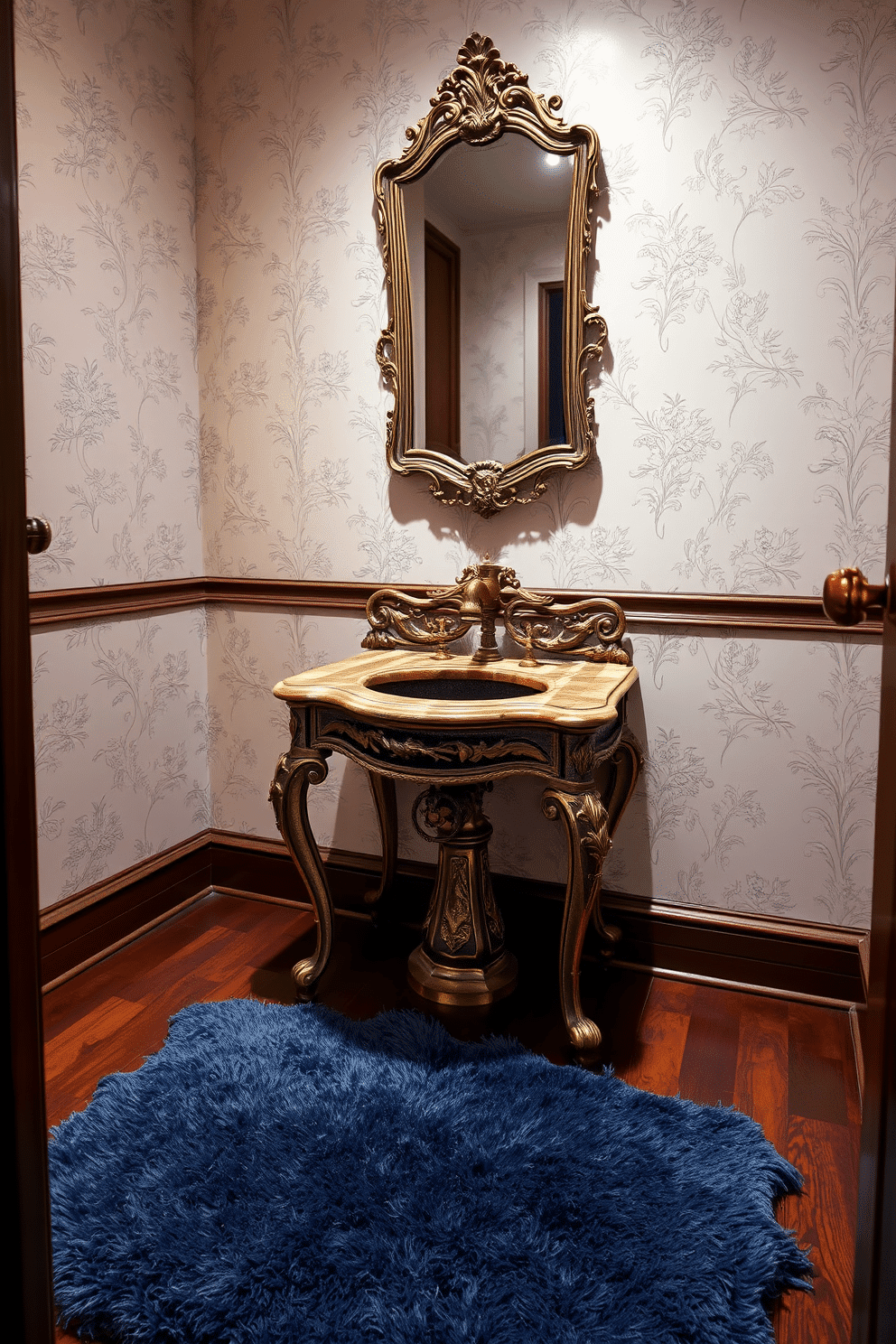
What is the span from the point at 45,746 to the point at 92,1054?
0.68 meters

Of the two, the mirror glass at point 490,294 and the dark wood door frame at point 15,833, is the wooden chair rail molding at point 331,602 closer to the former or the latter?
the mirror glass at point 490,294

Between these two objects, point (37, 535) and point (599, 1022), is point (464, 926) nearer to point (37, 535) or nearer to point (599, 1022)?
point (599, 1022)

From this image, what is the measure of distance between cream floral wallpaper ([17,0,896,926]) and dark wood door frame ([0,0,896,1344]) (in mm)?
1422

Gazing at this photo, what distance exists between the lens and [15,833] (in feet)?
1.91

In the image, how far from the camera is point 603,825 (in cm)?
167

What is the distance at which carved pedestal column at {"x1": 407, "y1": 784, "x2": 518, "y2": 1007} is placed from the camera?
197 centimetres

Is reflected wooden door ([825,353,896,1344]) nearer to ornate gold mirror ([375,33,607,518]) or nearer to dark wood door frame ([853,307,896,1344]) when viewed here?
dark wood door frame ([853,307,896,1344])

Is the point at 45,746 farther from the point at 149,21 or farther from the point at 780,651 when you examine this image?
the point at 149,21

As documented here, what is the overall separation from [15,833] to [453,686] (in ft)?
5.16

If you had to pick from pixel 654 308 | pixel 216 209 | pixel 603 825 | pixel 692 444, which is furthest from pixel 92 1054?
pixel 216 209

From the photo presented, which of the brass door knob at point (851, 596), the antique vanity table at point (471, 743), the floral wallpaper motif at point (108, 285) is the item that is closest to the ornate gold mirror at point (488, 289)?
the antique vanity table at point (471, 743)

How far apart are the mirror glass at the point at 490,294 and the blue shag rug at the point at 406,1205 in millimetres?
1380

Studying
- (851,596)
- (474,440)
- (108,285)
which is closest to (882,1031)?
(851,596)

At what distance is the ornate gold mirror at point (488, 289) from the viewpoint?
79.4 inches
